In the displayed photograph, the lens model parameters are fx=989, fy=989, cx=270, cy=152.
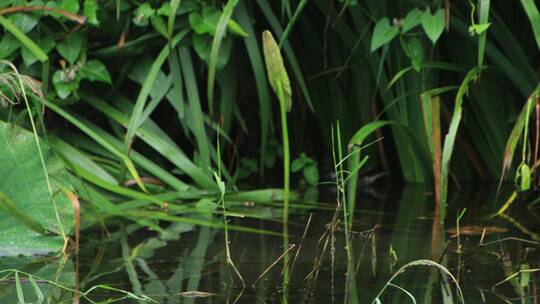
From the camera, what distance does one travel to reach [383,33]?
2.62 meters

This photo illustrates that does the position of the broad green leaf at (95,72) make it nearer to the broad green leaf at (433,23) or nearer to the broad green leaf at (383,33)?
the broad green leaf at (383,33)

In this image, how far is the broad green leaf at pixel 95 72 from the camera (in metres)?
2.77

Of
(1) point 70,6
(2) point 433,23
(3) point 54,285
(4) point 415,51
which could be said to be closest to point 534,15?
(2) point 433,23

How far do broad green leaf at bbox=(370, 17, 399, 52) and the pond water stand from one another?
466mm

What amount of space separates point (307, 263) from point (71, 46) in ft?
3.65

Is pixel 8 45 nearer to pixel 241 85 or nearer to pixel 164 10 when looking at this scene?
pixel 164 10

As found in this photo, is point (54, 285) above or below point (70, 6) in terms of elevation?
below

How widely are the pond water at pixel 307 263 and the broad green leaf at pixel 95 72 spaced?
45 centimetres

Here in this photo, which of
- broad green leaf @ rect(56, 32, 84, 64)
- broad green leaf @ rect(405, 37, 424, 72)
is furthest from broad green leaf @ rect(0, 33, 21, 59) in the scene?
broad green leaf @ rect(405, 37, 424, 72)

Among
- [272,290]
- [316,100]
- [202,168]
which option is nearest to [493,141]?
[316,100]

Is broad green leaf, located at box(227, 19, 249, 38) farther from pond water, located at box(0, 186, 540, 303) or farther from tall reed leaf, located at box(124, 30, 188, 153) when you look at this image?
pond water, located at box(0, 186, 540, 303)

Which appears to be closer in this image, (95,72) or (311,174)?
(95,72)

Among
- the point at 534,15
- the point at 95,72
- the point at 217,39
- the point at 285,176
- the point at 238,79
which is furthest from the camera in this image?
the point at 238,79

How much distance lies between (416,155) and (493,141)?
0.27 metres
